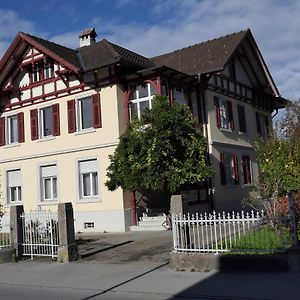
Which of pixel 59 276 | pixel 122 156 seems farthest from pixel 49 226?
pixel 122 156

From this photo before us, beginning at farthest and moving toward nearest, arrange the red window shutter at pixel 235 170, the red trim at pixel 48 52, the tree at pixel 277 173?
the red window shutter at pixel 235 170 → the red trim at pixel 48 52 → the tree at pixel 277 173

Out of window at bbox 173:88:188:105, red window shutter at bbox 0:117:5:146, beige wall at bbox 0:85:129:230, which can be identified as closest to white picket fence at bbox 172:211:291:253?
beige wall at bbox 0:85:129:230

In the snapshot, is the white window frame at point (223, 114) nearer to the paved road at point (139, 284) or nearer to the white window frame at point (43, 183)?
the white window frame at point (43, 183)

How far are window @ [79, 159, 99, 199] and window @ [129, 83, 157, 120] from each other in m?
2.78

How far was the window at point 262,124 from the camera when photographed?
94.8 feet

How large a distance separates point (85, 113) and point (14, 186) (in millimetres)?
5639

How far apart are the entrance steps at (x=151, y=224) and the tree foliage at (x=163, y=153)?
2.24m

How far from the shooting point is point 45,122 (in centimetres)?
2361

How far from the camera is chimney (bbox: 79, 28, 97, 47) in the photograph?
25.1 metres

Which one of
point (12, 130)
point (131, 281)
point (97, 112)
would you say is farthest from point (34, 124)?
point (131, 281)

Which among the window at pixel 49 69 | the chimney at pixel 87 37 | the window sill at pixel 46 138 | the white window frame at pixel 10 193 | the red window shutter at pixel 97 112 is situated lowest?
the white window frame at pixel 10 193

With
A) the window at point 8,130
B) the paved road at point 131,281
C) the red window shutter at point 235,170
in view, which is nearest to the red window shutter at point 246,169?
the red window shutter at point 235,170

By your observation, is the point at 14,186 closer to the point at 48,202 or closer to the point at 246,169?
the point at 48,202

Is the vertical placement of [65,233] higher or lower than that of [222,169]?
lower
